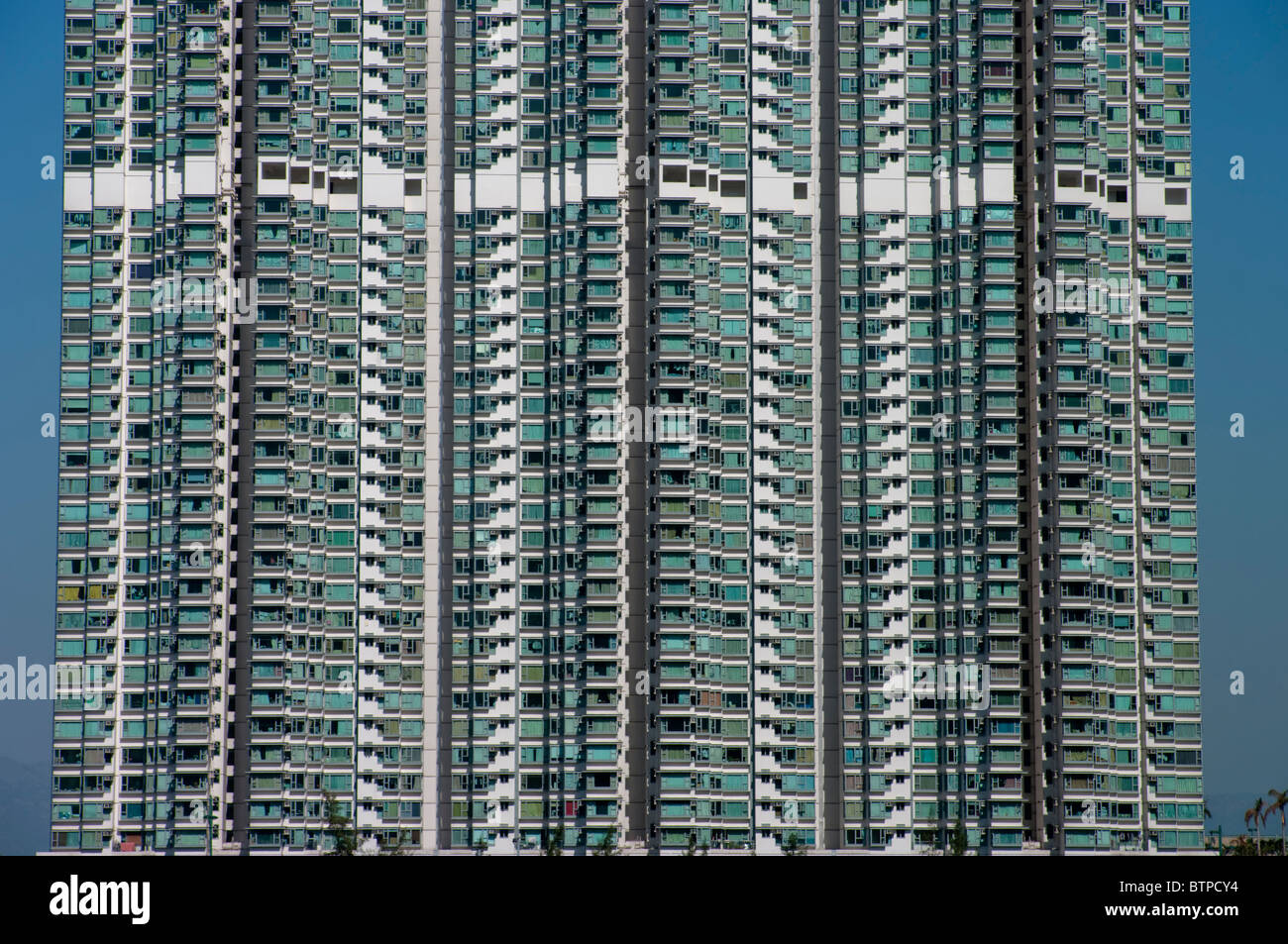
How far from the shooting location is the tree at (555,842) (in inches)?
3670

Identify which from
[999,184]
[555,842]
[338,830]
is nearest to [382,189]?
[999,184]

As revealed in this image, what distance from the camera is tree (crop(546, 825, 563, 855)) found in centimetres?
9322

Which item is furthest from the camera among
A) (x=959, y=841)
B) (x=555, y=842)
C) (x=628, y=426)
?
(x=628, y=426)

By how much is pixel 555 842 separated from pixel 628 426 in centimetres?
2200

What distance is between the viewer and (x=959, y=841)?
308 feet

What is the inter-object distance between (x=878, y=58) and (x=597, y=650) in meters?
35.7

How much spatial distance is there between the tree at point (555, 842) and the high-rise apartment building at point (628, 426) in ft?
0.83

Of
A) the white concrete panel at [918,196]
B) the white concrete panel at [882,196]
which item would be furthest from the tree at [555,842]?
the white concrete panel at [918,196]

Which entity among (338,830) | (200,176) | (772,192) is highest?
(200,176)

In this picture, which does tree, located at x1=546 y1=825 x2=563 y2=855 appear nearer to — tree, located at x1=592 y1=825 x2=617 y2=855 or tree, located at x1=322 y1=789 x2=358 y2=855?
tree, located at x1=592 y1=825 x2=617 y2=855

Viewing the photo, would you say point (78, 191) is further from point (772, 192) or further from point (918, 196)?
point (918, 196)

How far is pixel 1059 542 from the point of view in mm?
97250
